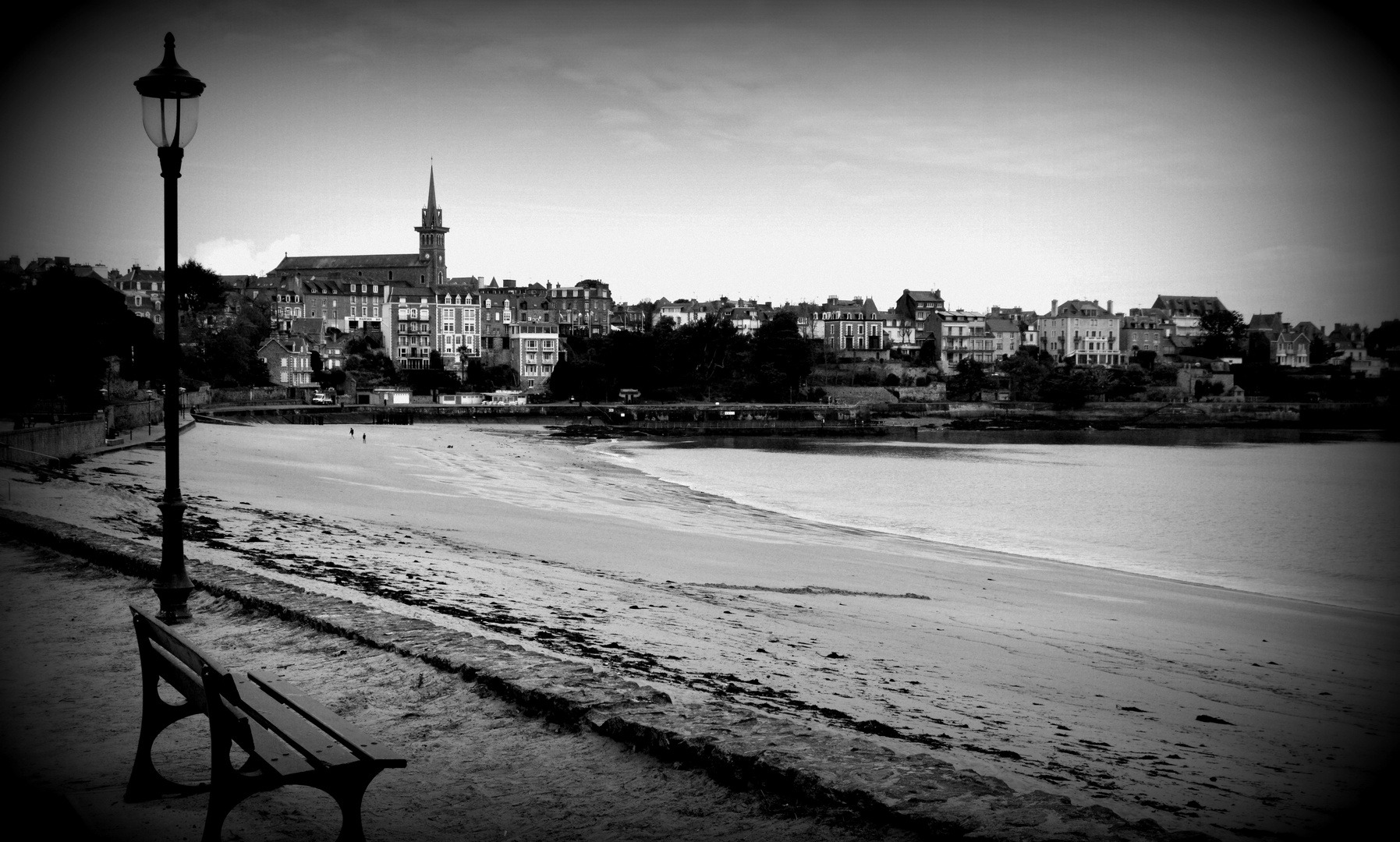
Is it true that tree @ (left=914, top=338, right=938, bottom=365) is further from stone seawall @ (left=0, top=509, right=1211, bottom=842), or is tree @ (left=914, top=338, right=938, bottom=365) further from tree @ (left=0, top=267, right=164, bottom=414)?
stone seawall @ (left=0, top=509, right=1211, bottom=842)

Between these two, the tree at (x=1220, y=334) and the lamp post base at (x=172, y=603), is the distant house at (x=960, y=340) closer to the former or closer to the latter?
the tree at (x=1220, y=334)

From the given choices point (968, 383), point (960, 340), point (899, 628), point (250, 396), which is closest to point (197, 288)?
point (250, 396)

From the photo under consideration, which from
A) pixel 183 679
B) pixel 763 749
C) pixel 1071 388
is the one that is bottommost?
pixel 763 749

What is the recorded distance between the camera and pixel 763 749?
15.2ft

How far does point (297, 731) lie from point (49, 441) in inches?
937

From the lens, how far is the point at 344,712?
17.7 ft

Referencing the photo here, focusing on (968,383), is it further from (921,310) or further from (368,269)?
(368,269)

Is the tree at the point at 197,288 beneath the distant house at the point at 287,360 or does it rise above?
above

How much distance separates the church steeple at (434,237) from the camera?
6063 inches

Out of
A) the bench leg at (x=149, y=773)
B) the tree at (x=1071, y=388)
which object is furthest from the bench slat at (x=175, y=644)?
the tree at (x=1071, y=388)

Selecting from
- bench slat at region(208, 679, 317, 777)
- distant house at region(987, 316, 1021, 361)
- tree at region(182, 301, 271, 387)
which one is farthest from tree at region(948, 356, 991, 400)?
bench slat at region(208, 679, 317, 777)

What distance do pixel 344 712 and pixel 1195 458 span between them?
5660cm

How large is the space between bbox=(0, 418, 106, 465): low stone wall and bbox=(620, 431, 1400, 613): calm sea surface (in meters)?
17.3

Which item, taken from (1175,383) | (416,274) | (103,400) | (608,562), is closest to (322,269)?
(416,274)
